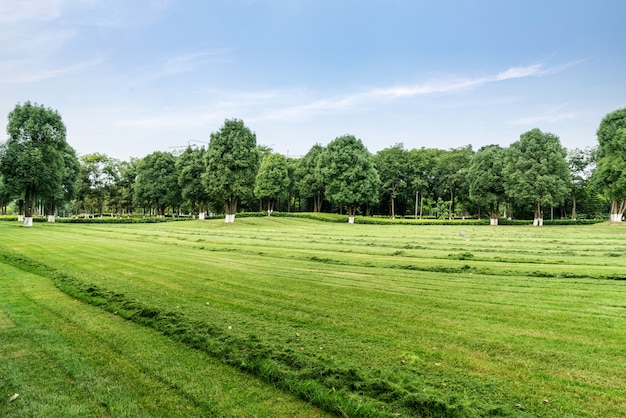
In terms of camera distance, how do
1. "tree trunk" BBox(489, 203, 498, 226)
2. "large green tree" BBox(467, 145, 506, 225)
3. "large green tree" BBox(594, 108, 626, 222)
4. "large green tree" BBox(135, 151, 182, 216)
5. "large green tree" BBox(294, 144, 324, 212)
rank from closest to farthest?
"large green tree" BBox(594, 108, 626, 222) → "tree trunk" BBox(489, 203, 498, 226) → "large green tree" BBox(467, 145, 506, 225) → "large green tree" BBox(135, 151, 182, 216) → "large green tree" BBox(294, 144, 324, 212)

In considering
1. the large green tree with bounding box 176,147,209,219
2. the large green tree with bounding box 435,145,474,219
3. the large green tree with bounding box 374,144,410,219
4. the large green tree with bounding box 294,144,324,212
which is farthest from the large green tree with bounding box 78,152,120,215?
the large green tree with bounding box 435,145,474,219

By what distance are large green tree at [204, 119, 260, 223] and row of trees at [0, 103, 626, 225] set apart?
126 mm

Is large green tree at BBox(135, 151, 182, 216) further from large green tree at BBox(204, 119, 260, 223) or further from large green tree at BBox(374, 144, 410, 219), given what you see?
large green tree at BBox(374, 144, 410, 219)

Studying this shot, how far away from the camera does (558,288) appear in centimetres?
814

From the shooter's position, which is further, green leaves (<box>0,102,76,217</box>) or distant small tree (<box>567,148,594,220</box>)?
distant small tree (<box>567,148,594,220</box>)

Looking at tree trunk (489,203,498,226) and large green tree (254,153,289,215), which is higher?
large green tree (254,153,289,215)

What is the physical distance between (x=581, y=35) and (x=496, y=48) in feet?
26.0

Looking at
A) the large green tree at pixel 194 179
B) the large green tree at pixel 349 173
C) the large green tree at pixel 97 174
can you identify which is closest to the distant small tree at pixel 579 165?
the large green tree at pixel 349 173

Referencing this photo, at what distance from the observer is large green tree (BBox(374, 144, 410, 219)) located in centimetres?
6594

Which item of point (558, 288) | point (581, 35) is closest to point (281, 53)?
point (581, 35)

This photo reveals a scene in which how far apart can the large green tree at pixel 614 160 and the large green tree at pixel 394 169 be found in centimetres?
3021

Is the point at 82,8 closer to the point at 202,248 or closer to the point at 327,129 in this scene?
the point at 202,248

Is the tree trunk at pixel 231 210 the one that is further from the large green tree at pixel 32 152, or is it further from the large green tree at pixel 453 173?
the large green tree at pixel 453 173

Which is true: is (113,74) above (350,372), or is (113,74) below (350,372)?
above
